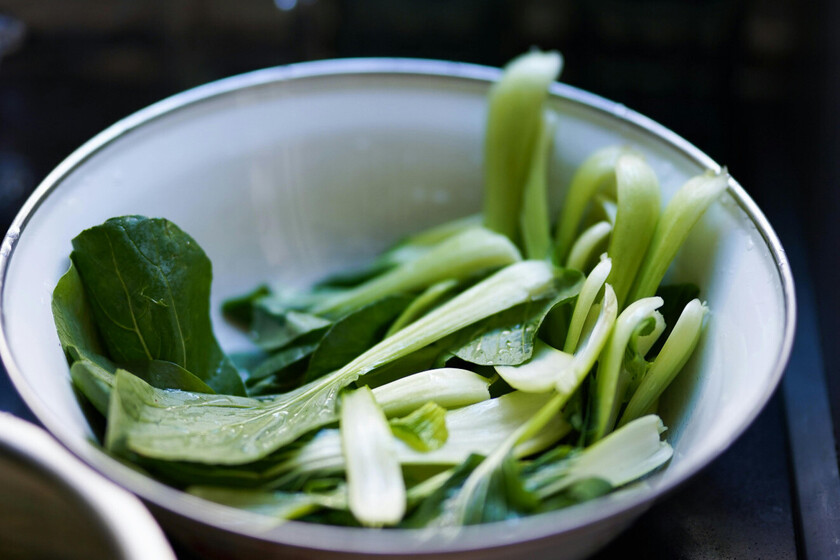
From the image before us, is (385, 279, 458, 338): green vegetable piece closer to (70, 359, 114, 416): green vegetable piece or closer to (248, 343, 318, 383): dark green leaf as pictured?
(248, 343, 318, 383): dark green leaf

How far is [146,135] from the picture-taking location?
686 millimetres

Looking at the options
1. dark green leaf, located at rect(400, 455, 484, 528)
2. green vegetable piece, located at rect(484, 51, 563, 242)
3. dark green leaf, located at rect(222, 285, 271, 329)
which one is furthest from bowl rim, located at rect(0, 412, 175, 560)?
green vegetable piece, located at rect(484, 51, 563, 242)

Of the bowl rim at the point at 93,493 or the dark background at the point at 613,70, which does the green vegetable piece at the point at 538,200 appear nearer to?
the dark background at the point at 613,70

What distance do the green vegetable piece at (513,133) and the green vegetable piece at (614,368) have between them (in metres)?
0.23

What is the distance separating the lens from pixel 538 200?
0.71 m

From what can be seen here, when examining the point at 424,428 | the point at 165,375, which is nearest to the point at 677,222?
the point at 424,428

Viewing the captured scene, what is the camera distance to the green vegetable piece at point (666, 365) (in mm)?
522

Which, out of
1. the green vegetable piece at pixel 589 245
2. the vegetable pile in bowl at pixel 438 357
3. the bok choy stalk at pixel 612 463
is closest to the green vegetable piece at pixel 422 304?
the vegetable pile in bowl at pixel 438 357

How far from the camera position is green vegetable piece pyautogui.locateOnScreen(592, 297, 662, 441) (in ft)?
1.58

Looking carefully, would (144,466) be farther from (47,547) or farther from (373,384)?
(373,384)

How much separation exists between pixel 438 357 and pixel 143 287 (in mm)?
219

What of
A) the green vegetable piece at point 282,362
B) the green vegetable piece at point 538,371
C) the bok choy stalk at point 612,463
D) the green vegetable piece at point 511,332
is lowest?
the bok choy stalk at point 612,463

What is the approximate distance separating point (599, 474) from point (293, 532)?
18 cm

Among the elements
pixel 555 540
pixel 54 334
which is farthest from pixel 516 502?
pixel 54 334
